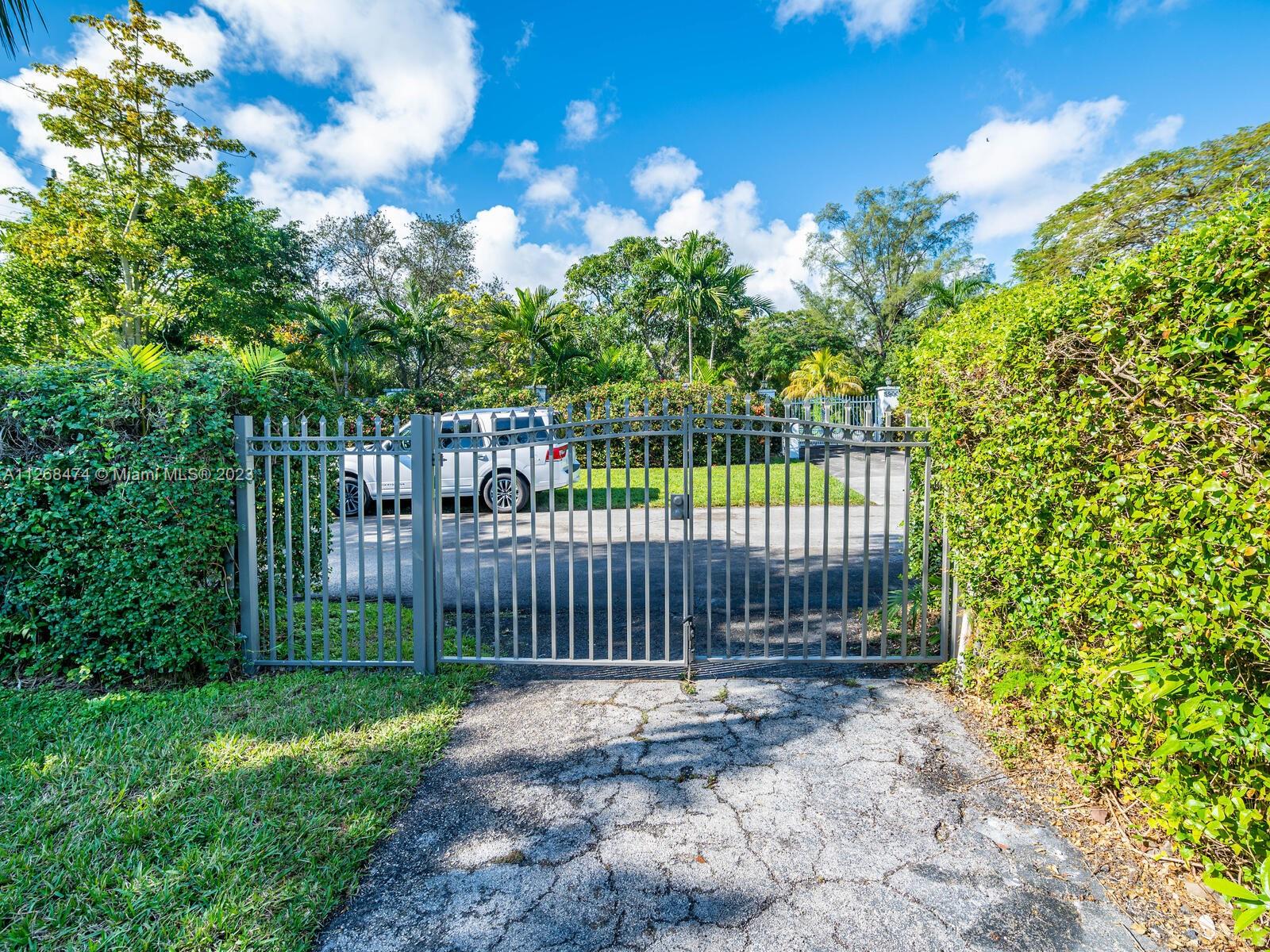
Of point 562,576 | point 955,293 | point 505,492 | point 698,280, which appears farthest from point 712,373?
point 562,576

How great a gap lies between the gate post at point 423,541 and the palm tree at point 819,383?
83.6 ft

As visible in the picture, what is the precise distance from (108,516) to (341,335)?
18806 millimetres

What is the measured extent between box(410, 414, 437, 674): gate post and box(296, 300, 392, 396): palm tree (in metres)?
19.0

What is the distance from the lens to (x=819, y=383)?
1133 inches

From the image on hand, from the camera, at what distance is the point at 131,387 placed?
3865 mm

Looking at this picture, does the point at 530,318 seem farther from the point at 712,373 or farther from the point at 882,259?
the point at 882,259

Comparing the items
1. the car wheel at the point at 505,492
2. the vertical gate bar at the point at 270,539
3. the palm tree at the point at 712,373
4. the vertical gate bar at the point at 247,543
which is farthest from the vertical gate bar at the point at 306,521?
the palm tree at the point at 712,373

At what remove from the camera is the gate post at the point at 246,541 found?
412 centimetres

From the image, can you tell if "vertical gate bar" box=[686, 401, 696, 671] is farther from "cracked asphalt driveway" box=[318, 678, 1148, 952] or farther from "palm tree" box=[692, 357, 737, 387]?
"palm tree" box=[692, 357, 737, 387]

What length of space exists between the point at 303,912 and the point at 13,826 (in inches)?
57.2

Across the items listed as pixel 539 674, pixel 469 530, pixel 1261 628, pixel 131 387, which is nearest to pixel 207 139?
pixel 469 530

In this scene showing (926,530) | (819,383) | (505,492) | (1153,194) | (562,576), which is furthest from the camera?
(819,383)

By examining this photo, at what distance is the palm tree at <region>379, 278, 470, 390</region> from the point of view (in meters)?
22.2

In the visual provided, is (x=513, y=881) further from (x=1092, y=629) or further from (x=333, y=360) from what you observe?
(x=333, y=360)
